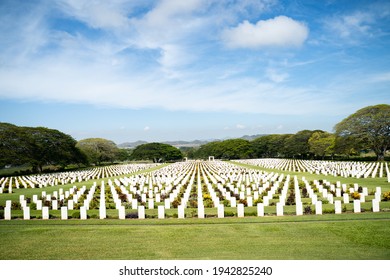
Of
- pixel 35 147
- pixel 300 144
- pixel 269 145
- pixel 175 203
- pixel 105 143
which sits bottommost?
pixel 175 203

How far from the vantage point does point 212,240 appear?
801 centimetres

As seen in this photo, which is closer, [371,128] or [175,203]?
[175,203]

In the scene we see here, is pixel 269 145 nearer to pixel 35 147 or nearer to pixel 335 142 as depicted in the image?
pixel 335 142

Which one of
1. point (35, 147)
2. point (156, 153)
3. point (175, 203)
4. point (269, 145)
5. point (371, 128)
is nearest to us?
point (175, 203)

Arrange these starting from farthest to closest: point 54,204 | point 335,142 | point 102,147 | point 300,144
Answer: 1. point 102,147
2. point 300,144
3. point 335,142
4. point 54,204

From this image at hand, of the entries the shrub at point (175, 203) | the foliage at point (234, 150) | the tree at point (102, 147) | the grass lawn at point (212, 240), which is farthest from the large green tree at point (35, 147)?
the foliage at point (234, 150)

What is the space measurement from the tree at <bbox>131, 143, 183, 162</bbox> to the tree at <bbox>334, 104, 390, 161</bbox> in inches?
2277

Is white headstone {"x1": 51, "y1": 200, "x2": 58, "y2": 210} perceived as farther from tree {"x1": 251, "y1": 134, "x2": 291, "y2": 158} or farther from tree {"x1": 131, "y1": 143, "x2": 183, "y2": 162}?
tree {"x1": 131, "y1": 143, "x2": 183, "y2": 162}

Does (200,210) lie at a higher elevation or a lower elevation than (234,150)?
lower

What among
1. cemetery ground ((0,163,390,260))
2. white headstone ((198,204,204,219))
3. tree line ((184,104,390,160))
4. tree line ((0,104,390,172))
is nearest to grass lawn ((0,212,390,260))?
cemetery ground ((0,163,390,260))

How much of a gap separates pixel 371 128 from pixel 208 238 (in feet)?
159

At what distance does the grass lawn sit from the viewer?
6.95 m

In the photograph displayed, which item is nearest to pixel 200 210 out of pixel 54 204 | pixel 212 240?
pixel 212 240
